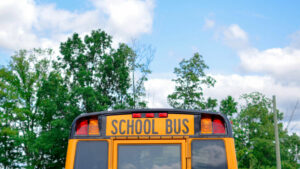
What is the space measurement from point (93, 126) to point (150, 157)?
78cm

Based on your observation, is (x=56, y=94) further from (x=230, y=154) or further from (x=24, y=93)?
(x=230, y=154)

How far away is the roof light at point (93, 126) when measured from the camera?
489 cm

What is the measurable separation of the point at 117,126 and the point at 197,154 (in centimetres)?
98

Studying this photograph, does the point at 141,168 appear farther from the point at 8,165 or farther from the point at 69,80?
the point at 8,165

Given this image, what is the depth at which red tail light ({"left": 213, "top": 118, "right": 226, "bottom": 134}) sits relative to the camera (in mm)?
4677

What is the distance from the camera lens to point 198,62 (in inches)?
1308

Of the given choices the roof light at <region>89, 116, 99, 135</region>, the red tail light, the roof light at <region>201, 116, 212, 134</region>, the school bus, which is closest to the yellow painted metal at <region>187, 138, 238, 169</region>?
the school bus

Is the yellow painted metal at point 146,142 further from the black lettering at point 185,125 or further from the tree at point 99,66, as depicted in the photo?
the tree at point 99,66

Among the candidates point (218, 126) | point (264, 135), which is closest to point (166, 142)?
point (218, 126)

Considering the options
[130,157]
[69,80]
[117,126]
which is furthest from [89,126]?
[69,80]

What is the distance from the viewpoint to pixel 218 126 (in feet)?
15.4

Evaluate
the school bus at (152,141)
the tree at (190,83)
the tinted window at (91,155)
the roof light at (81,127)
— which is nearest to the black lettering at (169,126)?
the school bus at (152,141)

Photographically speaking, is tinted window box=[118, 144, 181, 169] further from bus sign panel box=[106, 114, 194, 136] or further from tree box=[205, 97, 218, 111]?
tree box=[205, 97, 218, 111]

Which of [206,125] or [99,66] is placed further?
[99,66]
